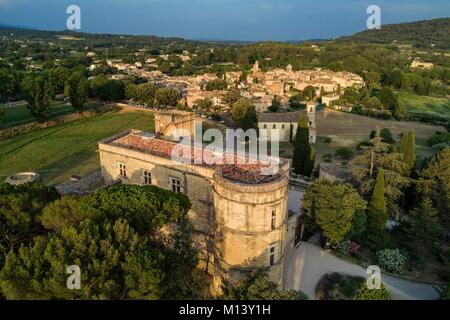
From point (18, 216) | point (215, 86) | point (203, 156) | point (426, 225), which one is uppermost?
point (215, 86)

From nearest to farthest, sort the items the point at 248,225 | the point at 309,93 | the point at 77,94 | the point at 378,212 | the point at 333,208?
the point at 248,225 → the point at 333,208 → the point at 378,212 → the point at 77,94 → the point at 309,93

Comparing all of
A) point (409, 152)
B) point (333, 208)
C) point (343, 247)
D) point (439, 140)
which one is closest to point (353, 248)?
point (343, 247)

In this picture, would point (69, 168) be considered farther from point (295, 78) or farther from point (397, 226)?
point (295, 78)

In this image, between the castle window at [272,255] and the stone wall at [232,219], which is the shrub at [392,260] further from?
the castle window at [272,255]

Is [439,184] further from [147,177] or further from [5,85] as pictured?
[5,85]

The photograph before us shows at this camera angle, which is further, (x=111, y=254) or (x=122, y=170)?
(x=122, y=170)

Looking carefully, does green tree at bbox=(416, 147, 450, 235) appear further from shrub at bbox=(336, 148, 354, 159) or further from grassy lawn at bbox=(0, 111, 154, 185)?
grassy lawn at bbox=(0, 111, 154, 185)

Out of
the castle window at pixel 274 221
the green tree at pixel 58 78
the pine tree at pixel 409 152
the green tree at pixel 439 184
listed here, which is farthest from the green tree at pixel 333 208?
the green tree at pixel 58 78
